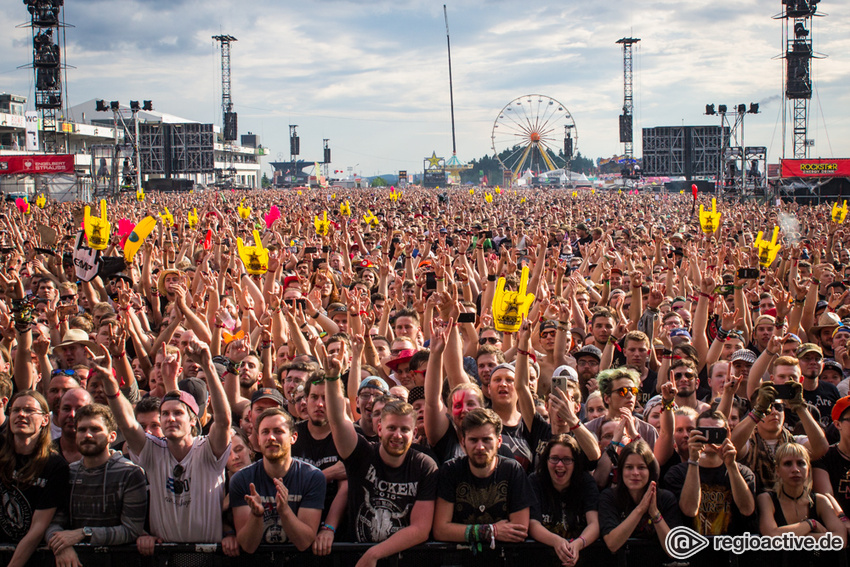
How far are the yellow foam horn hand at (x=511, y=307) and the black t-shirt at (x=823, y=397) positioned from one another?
201 cm

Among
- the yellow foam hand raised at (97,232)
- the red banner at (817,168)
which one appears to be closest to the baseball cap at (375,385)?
the yellow foam hand raised at (97,232)

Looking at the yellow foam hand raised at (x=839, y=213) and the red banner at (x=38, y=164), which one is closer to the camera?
the yellow foam hand raised at (x=839, y=213)

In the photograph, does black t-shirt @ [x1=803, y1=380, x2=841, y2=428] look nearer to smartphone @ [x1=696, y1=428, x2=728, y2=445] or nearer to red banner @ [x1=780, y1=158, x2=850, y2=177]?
smartphone @ [x1=696, y1=428, x2=728, y2=445]

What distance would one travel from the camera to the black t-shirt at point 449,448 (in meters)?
4.39

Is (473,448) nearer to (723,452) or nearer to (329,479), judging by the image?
(329,479)

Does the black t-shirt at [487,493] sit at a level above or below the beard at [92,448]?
below

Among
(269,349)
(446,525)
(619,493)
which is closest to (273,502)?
(446,525)

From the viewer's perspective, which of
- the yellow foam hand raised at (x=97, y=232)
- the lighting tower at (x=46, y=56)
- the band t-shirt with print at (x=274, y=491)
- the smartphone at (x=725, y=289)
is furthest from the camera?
the lighting tower at (x=46, y=56)

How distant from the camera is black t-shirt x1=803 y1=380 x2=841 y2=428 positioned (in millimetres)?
5484

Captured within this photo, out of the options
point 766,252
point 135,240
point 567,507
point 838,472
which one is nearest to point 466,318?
point 567,507

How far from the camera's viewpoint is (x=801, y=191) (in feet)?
104

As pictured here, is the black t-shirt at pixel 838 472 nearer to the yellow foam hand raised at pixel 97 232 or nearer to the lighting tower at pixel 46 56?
the yellow foam hand raised at pixel 97 232

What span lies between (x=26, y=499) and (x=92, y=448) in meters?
0.46

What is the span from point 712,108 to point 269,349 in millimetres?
34111
